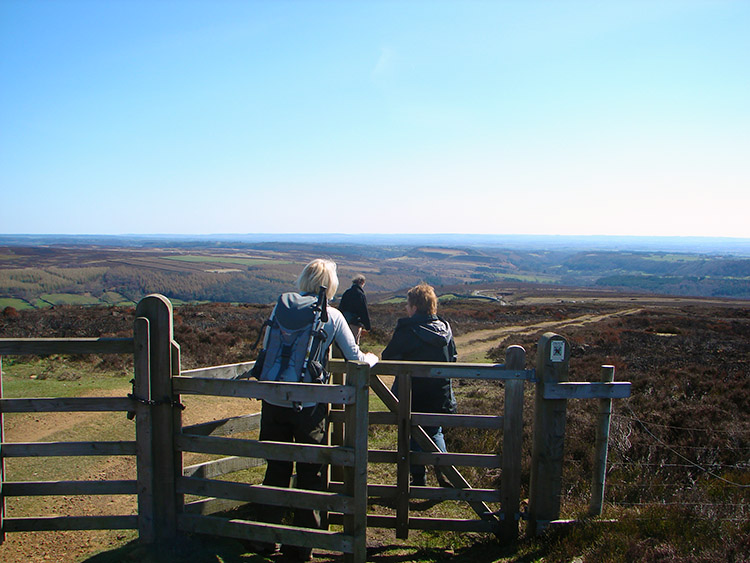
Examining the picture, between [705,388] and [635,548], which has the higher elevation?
[635,548]

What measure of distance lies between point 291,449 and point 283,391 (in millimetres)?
428

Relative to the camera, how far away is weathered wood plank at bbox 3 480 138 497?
3824mm

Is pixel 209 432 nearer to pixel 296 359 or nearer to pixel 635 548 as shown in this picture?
pixel 296 359

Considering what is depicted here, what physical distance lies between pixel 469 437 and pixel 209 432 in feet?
14.6

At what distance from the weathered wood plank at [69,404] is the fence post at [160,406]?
0.23 m

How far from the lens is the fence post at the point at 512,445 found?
160 inches

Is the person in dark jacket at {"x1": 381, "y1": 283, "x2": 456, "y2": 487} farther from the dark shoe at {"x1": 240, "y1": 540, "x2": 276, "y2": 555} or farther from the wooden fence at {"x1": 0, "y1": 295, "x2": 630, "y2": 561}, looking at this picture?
the dark shoe at {"x1": 240, "y1": 540, "x2": 276, "y2": 555}

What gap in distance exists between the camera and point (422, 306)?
512cm

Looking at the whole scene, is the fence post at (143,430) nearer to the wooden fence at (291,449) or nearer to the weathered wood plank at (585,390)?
the wooden fence at (291,449)

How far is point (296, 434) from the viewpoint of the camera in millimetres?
3715

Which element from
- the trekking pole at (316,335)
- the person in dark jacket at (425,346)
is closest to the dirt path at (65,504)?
the trekking pole at (316,335)

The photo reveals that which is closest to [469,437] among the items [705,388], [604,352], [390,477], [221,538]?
[390,477]

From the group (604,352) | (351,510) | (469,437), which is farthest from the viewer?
(604,352)

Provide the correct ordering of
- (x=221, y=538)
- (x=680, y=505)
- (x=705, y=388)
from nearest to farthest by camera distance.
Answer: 1. (x=221, y=538)
2. (x=680, y=505)
3. (x=705, y=388)
